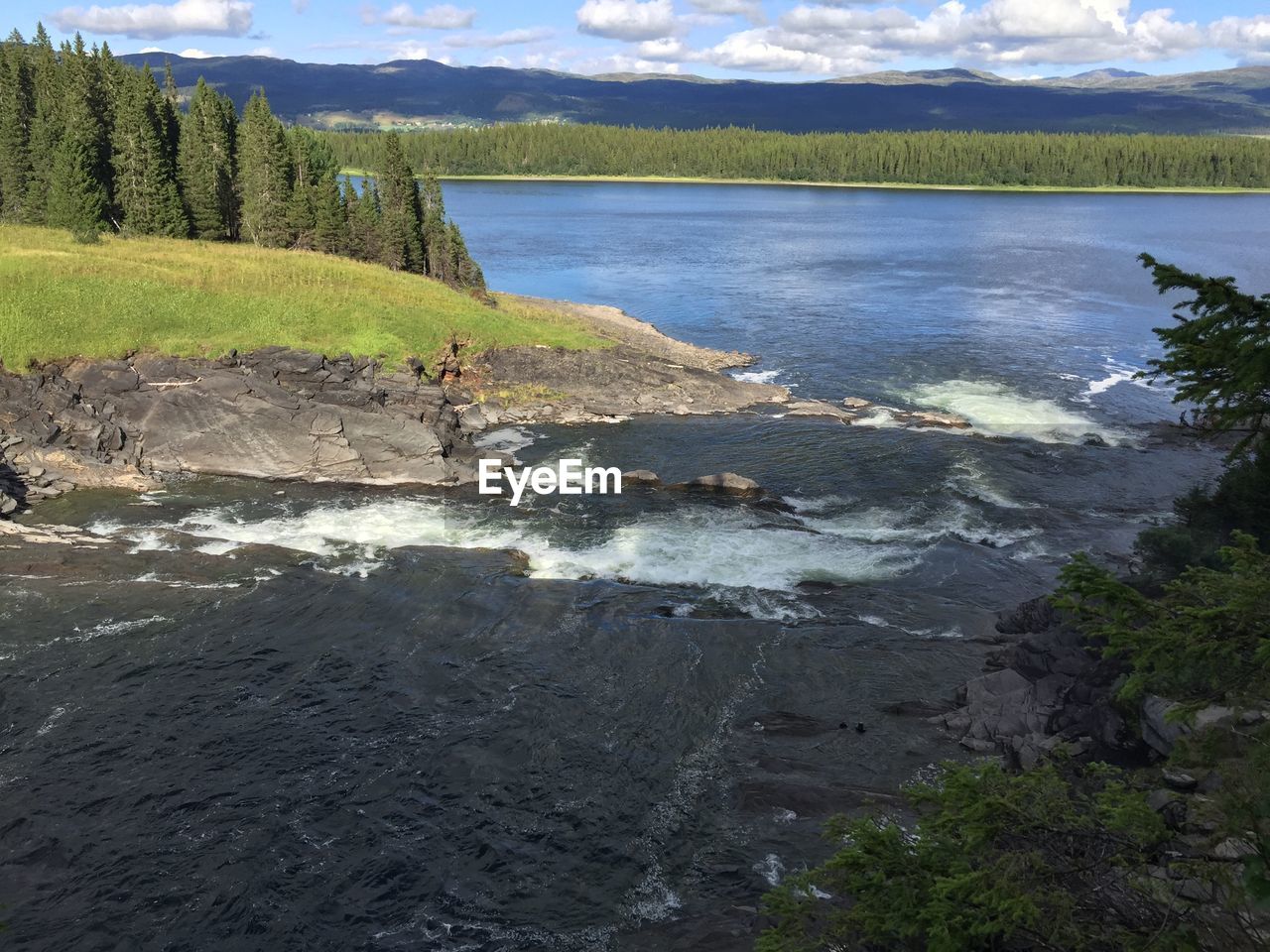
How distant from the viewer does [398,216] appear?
3356 inches

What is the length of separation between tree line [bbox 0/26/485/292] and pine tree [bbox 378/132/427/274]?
0.13 meters

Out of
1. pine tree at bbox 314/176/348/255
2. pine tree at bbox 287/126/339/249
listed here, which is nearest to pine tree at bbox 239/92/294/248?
pine tree at bbox 287/126/339/249

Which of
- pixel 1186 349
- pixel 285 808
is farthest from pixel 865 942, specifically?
pixel 285 808

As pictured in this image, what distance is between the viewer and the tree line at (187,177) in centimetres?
7950

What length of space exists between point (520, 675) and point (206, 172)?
71.8 m

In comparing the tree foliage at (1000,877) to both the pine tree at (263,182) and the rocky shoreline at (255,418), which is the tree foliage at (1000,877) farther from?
the pine tree at (263,182)

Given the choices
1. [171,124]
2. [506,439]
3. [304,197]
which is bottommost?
[506,439]

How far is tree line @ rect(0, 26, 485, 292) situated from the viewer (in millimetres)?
79500

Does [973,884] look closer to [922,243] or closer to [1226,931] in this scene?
[1226,931]

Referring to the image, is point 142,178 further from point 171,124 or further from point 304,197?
point 171,124

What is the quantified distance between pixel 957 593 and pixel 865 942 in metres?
24.1

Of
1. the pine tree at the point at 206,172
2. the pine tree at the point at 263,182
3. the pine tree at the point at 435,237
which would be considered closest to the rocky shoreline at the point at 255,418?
the pine tree at the point at 435,237

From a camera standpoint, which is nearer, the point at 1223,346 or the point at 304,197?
the point at 1223,346

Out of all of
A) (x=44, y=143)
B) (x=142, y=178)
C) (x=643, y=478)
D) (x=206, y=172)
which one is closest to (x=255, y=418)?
(x=643, y=478)
